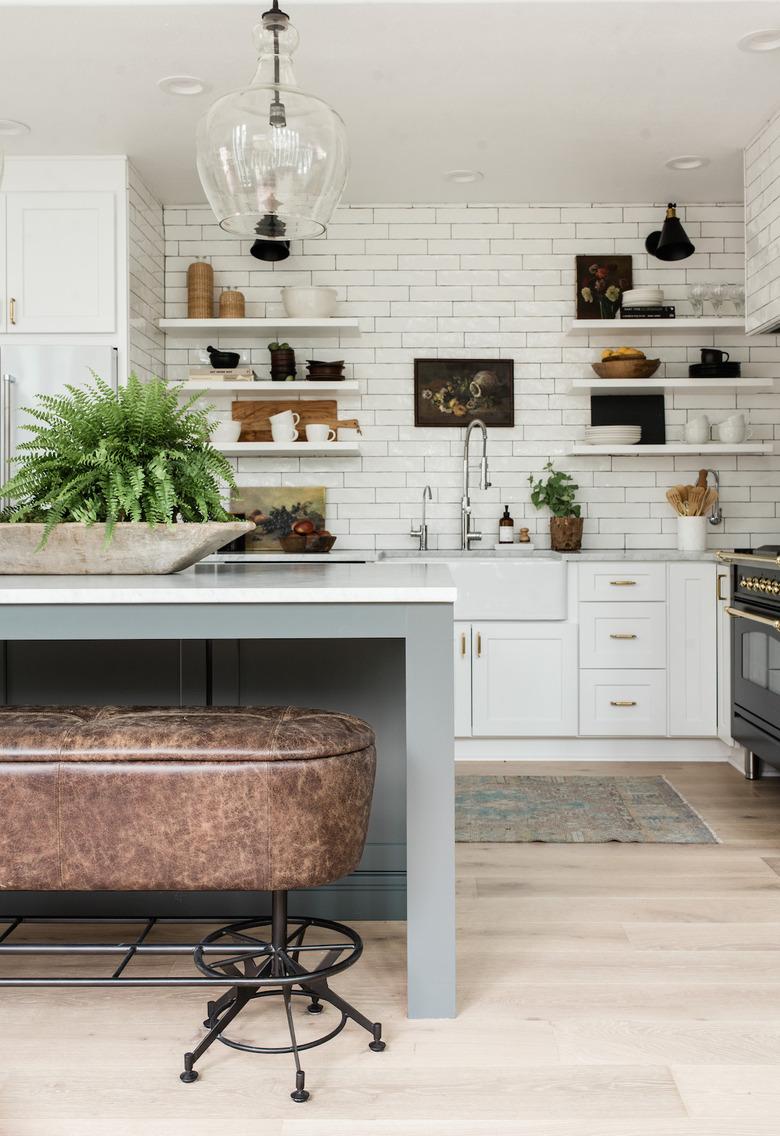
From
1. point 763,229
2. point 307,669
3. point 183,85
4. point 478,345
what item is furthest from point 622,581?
point 183,85

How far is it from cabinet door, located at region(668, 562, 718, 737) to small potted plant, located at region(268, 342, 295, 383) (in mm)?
2041

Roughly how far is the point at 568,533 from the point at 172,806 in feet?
11.1

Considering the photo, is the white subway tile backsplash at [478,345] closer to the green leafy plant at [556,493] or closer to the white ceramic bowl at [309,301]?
the green leafy plant at [556,493]

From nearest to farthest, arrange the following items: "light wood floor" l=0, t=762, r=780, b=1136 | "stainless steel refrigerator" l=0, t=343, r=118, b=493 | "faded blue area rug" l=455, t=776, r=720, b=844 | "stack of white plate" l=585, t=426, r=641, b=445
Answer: "light wood floor" l=0, t=762, r=780, b=1136 → "faded blue area rug" l=455, t=776, r=720, b=844 → "stainless steel refrigerator" l=0, t=343, r=118, b=493 → "stack of white plate" l=585, t=426, r=641, b=445

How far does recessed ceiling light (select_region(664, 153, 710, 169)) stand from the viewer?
175 inches

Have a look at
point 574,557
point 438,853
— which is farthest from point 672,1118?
point 574,557

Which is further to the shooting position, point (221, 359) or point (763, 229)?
point (221, 359)

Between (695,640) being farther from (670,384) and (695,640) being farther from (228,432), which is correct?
(228,432)

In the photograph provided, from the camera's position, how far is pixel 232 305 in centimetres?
495

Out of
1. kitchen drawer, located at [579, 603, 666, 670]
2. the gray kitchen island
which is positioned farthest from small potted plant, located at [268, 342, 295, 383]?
the gray kitchen island

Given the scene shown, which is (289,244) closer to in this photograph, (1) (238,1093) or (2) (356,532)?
(2) (356,532)

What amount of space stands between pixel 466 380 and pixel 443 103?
151 centimetres

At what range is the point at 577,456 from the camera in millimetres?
5113

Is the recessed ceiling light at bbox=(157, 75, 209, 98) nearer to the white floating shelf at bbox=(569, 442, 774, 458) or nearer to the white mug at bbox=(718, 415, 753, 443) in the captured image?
the white floating shelf at bbox=(569, 442, 774, 458)
